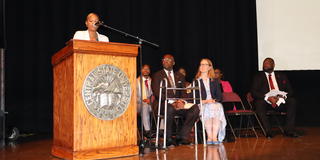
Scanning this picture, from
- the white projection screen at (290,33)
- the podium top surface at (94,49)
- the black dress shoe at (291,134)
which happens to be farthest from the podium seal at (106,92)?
the white projection screen at (290,33)

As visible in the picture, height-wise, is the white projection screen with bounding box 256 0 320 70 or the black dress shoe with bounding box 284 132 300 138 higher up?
the white projection screen with bounding box 256 0 320 70

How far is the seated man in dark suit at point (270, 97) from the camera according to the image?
5359 millimetres

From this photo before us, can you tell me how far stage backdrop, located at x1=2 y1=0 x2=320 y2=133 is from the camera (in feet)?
20.2

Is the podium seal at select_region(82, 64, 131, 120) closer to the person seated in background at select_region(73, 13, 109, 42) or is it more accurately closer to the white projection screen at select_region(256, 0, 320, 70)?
the person seated in background at select_region(73, 13, 109, 42)

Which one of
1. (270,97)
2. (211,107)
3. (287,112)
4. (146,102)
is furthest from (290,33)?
(146,102)

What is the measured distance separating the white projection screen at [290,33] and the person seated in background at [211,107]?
2.35m

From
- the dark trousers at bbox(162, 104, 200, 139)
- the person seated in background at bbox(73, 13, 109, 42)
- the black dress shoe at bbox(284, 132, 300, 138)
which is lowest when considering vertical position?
the black dress shoe at bbox(284, 132, 300, 138)

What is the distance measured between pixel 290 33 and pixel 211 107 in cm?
291

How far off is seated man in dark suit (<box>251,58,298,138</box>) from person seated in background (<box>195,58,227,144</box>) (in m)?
0.88

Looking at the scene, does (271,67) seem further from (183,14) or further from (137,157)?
(137,157)

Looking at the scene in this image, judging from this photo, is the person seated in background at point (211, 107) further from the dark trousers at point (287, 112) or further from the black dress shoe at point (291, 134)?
the black dress shoe at point (291, 134)

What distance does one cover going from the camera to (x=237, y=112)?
5141 mm

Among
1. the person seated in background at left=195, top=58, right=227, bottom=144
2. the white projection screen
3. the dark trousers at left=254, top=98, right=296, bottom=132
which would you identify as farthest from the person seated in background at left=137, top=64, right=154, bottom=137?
the white projection screen

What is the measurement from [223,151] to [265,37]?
3.73 metres
